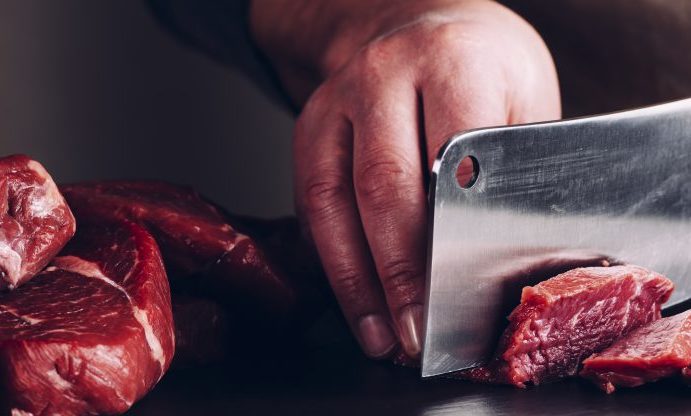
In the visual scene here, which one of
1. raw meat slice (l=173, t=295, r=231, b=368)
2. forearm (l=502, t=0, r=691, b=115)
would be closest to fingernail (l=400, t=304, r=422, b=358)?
raw meat slice (l=173, t=295, r=231, b=368)

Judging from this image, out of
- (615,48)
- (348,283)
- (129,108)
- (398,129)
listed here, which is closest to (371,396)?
(348,283)

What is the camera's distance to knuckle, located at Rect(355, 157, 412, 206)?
210 centimetres

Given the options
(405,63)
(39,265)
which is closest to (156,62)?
(405,63)

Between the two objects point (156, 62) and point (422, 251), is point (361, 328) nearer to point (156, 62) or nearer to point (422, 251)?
point (422, 251)

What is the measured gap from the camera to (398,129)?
2215 millimetres

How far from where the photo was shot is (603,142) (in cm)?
208

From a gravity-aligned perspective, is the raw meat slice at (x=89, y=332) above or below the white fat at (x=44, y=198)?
below

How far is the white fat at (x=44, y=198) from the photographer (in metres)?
1.94

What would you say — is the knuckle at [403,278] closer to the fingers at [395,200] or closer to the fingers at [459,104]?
the fingers at [395,200]

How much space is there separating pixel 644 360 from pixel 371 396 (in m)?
0.49

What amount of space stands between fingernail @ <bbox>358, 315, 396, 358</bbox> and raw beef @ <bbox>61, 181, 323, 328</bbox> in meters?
0.20

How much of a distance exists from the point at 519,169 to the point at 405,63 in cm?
51

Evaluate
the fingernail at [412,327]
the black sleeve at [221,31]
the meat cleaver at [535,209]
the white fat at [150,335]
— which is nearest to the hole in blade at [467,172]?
the meat cleaver at [535,209]

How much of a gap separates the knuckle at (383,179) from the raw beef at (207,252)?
0.28 metres
